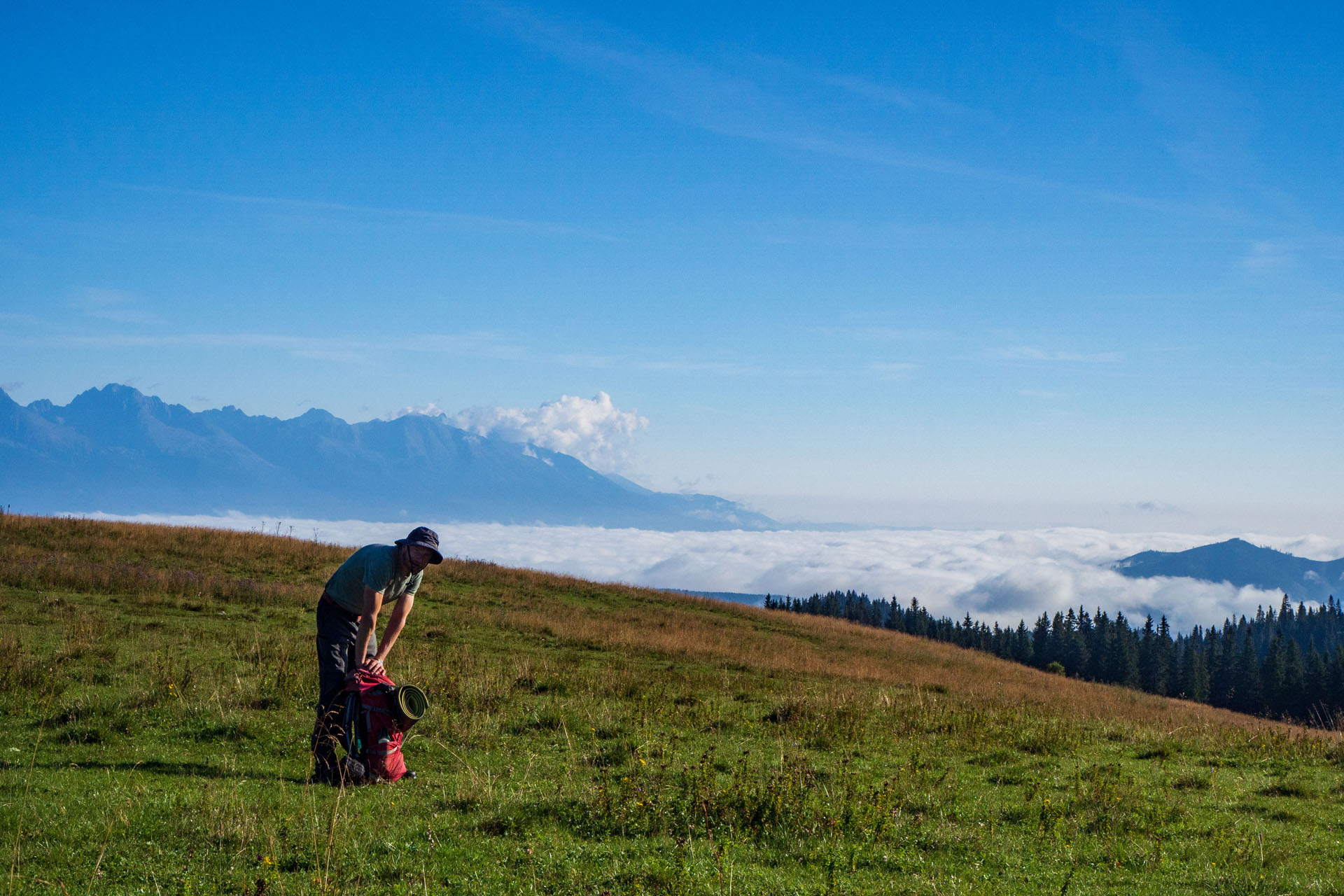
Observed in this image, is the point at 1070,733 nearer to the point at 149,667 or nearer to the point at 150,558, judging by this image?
the point at 149,667

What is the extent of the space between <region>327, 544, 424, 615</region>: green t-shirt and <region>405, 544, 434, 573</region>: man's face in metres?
0.14

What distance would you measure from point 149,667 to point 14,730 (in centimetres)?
427

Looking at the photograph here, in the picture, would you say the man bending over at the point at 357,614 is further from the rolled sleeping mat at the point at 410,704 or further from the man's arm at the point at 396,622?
the rolled sleeping mat at the point at 410,704

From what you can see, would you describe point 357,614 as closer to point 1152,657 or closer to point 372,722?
point 372,722

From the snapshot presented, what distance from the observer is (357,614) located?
939 centimetres

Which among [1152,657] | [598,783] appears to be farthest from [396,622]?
[1152,657]

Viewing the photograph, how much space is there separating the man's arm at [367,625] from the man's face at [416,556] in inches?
17.3

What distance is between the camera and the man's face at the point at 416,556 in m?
8.98

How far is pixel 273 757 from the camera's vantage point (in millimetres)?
10188

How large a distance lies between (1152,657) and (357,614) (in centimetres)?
12262

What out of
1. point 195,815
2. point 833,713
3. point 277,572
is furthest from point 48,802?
point 277,572

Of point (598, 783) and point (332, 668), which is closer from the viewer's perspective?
point (332, 668)

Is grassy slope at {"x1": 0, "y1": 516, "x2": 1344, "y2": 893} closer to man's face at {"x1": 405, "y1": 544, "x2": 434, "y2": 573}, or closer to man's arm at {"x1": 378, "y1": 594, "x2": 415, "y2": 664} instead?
man's arm at {"x1": 378, "y1": 594, "x2": 415, "y2": 664}

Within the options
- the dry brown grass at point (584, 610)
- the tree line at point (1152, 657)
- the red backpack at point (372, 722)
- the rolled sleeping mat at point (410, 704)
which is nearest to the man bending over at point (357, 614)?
the red backpack at point (372, 722)
